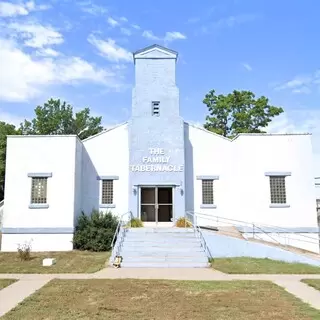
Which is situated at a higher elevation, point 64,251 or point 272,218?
point 272,218

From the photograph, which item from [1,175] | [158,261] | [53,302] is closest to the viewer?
[53,302]

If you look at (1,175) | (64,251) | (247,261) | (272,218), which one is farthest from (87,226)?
(1,175)

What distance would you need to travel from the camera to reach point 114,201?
23344 millimetres

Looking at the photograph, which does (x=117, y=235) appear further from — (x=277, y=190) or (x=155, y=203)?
(x=277, y=190)

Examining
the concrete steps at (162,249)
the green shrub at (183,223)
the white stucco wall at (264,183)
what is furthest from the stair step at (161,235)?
the white stucco wall at (264,183)

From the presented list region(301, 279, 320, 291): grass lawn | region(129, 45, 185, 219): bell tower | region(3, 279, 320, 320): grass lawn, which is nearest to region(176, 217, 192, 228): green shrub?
region(129, 45, 185, 219): bell tower

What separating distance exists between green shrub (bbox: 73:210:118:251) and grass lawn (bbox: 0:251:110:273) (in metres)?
0.86

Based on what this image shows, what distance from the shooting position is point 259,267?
48.8ft

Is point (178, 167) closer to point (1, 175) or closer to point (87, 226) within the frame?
point (87, 226)

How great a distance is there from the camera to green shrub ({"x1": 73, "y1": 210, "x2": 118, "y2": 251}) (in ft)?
66.1

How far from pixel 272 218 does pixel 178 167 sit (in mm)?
6154

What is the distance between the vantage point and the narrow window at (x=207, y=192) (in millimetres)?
23469

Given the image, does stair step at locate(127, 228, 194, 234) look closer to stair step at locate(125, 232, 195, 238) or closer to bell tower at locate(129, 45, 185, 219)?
stair step at locate(125, 232, 195, 238)

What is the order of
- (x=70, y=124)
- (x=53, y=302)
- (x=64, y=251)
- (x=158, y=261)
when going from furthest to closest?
(x=70, y=124) → (x=64, y=251) → (x=158, y=261) → (x=53, y=302)
